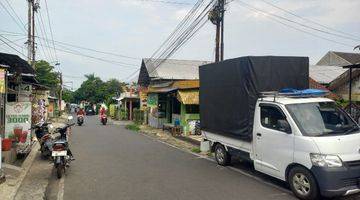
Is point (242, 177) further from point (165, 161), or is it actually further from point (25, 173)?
point (25, 173)

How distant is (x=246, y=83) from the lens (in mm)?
10258

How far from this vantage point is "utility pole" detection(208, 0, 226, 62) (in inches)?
807

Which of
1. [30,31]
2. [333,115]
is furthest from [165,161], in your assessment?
[30,31]

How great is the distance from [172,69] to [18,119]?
102 ft

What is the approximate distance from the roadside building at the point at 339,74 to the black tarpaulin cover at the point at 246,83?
35.4 feet

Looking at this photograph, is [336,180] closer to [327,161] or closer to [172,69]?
[327,161]

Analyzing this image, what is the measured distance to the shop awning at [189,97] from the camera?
74.6 ft

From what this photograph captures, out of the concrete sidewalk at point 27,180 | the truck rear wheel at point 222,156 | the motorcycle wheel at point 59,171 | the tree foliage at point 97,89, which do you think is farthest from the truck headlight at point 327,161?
the tree foliage at point 97,89

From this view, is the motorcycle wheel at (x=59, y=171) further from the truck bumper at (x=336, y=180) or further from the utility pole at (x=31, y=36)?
the utility pole at (x=31, y=36)

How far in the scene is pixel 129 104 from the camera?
48125 millimetres

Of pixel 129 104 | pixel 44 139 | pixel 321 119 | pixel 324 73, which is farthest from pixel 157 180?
pixel 129 104

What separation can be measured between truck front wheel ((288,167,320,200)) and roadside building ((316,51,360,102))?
528 inches

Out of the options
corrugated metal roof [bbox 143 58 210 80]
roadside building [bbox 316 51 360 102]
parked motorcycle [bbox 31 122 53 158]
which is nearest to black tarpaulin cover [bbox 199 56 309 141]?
parked motorcycle [bbox 31 122 53 158]

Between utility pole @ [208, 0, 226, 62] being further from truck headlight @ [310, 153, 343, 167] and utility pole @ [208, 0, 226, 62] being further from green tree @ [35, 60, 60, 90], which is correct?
Answer: green tree @ [35, 60, 60, 90]
